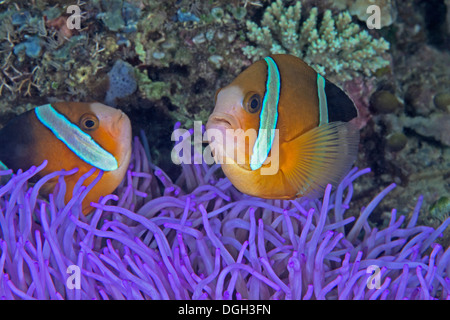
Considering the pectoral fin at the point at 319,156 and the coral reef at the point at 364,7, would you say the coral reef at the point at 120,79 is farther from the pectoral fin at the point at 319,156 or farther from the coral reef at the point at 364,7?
the coral reef at the point at 364,7

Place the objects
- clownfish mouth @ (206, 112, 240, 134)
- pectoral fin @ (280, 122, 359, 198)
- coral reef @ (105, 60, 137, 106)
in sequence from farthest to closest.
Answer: coral reef @ (105, 60, 137, 106)
pectoral fin @ (280, 122, 359, 198)
clownfish mouth @ (206, 112, 240, 134)

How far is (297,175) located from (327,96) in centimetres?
36

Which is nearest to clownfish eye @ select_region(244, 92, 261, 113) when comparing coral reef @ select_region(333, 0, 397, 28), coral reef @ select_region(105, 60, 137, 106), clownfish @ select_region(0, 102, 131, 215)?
clownfish @ select_region(0, 102, 131, 215)

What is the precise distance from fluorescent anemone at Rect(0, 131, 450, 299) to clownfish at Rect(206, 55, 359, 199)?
0.16 m

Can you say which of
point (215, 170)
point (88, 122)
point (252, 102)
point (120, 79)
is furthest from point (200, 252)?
point (120, 79)

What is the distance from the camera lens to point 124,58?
204cm

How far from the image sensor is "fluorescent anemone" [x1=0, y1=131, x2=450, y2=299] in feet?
4.59

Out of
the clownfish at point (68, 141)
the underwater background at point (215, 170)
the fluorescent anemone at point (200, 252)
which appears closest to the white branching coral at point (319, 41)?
the underwater background at point (215, 170)

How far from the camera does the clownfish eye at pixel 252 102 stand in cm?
130

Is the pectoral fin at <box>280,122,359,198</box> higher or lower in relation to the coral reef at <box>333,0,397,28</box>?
lower

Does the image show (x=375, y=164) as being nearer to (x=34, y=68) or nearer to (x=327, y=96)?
(x=327, y=96)

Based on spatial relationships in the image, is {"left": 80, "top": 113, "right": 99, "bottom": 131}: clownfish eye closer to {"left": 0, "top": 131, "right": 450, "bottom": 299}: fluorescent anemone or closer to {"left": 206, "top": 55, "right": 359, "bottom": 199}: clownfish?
{"left": 0, "top": 131, "right": 450, "bottom": 299}: fluorescent anemone

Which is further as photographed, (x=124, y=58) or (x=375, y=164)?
(x=375, y=164)
